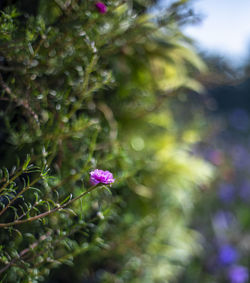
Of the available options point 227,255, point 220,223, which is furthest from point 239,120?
point 227,255

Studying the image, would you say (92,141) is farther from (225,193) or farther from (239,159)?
(239,159)

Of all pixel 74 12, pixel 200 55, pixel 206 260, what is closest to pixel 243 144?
pixel 206 260

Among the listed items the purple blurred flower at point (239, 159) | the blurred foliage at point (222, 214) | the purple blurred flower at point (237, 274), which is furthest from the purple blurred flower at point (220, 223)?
the purple blurred flower at point (239, 159)

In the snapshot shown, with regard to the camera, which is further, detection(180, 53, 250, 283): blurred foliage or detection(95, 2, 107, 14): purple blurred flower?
detection(180, 53, 250, 283): blurred foliage

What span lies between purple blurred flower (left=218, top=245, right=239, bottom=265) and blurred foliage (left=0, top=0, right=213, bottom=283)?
2.98 feet

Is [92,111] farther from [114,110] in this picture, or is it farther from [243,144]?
[243,144]

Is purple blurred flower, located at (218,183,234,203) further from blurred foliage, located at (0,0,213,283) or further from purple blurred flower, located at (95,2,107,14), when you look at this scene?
purple blurred flower, located at (95,2,107,14)

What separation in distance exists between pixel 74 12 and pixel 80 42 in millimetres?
79

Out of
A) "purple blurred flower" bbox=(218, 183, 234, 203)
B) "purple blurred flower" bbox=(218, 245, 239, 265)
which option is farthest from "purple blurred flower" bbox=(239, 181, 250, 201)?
"purple blurred flower" bbox=(218, 245, 239, 265)

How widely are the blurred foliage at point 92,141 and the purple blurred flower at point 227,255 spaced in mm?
908

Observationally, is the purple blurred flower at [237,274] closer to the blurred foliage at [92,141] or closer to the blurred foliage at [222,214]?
the blurred foliage at [222,214]

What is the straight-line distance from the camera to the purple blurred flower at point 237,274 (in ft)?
7.14

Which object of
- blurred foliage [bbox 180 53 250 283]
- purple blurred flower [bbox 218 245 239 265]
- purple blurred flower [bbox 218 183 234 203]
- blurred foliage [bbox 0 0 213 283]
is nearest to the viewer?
blurred foliage [bbox 0 0 213 283]

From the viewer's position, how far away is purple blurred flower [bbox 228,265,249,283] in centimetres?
218
